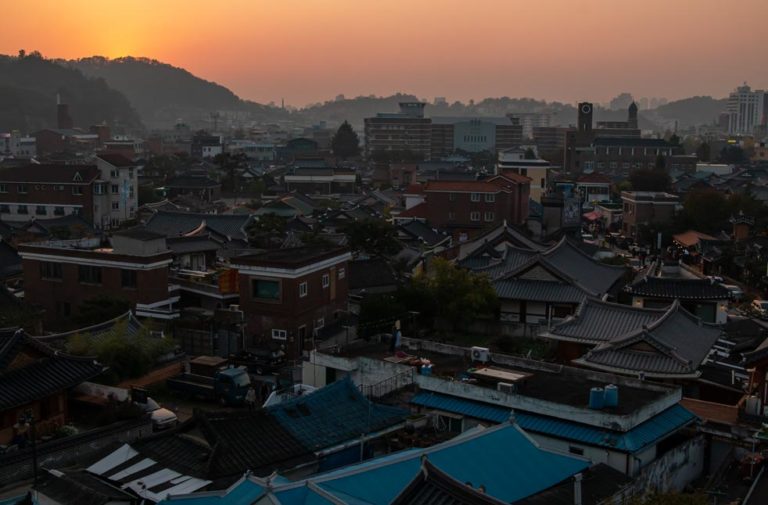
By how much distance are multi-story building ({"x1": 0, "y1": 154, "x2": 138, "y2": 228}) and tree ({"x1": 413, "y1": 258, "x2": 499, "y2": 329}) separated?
2690 cm

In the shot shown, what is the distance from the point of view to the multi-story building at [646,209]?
4628 cm

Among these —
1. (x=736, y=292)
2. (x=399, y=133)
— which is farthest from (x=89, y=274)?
(x=399, y=133)

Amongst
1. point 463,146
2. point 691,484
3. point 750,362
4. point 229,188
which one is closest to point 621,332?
point 750,362

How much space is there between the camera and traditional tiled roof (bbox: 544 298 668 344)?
64.8 ft

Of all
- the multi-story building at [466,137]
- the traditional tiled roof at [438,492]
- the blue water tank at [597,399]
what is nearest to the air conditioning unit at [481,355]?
the blue water tank at [597,399]

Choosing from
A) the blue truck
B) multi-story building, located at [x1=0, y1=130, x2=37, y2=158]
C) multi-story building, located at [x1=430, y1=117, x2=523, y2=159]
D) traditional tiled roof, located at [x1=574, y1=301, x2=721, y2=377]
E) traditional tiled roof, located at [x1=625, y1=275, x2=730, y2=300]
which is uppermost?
multi-story building, located at [x1=430, y1=117, x2=523, y2=159]

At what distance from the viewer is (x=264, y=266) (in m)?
21.4

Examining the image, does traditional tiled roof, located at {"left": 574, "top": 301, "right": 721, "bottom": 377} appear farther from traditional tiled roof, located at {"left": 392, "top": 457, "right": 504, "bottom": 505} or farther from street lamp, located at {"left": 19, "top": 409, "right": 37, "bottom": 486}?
street lamp, located at {"left": 19, "top": 409, "right": 37, "bottom": 486}

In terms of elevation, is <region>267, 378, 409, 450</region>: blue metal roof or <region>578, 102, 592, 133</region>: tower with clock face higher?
<region>578, 102, 592, 133</region>: tower with clock face

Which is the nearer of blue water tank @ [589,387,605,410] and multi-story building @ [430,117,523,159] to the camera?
blue water tank @ [589,387,605,410]

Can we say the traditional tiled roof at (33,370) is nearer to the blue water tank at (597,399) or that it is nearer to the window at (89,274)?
the blue water tank at (597,399)

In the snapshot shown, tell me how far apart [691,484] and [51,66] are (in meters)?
173

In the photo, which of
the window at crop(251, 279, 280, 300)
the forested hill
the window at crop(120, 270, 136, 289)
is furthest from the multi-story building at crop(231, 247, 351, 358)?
the forested hill

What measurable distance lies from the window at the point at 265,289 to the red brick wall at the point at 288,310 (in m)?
0.08
